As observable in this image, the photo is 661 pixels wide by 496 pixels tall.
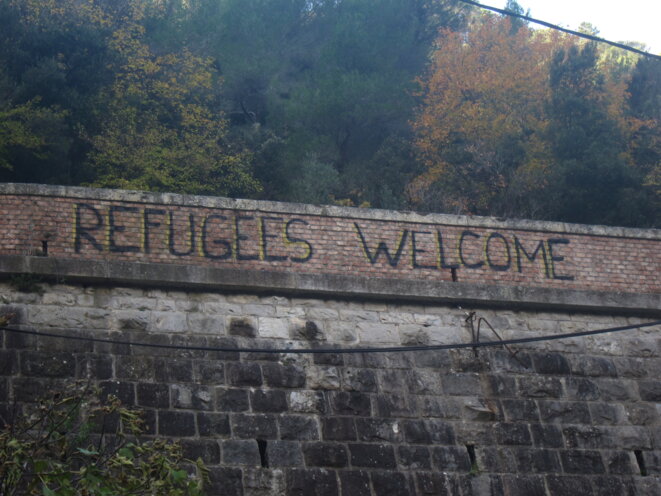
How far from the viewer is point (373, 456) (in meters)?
9.40

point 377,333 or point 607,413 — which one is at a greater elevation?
point 377,333

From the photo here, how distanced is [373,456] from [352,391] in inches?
29.9

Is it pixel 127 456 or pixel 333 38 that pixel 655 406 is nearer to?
pixel 127 456

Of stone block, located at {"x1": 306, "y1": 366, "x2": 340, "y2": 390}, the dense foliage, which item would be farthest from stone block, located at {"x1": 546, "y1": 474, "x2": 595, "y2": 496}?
the dense foliage

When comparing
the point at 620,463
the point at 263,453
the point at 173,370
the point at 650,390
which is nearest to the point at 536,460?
the point at 620,463

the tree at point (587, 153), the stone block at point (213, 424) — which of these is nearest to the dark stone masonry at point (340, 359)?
the stone block at point (213, 424)

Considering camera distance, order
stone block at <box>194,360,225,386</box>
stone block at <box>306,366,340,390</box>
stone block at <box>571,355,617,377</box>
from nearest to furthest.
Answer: stone block at <box>194,360,225,386</box> → stone block at <box>306,366,340,390</box> → stone block at <box>571,355,617,377</box>

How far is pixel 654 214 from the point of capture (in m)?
20.9

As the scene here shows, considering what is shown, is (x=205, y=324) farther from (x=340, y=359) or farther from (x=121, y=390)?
(x=340, y=359)

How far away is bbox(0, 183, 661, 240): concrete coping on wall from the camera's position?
32.8 feet

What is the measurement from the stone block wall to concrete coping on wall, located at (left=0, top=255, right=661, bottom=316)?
0.38 ft

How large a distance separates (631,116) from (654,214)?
4815 mm

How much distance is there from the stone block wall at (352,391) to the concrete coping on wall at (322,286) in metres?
0.12

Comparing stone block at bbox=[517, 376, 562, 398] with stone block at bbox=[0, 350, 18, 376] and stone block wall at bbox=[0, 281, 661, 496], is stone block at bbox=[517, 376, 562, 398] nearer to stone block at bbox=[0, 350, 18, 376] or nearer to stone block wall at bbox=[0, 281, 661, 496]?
stone block wall at bbox=[0, 281, 661, 496]
